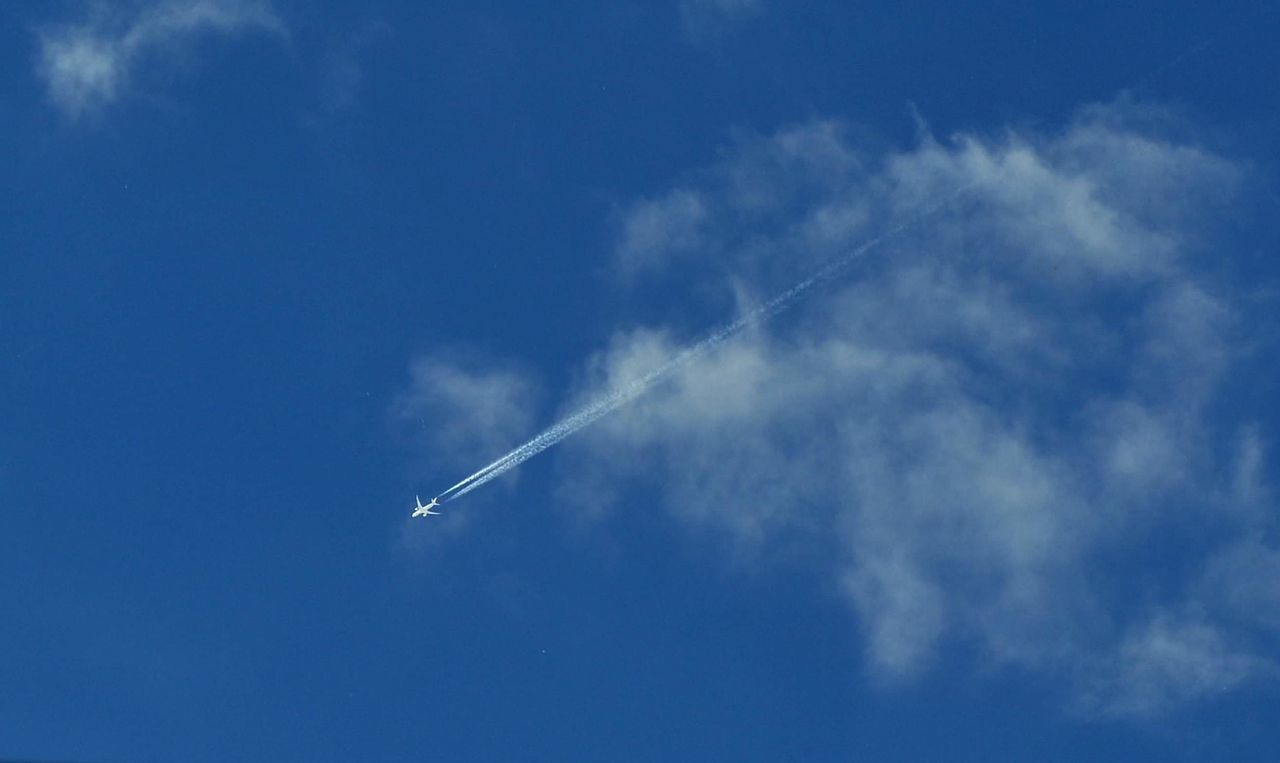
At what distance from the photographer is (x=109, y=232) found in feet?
640

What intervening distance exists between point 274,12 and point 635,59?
4288 cm

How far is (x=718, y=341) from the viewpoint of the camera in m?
189

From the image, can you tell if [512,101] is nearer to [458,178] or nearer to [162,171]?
[458,178]

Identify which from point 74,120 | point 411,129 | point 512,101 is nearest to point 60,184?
point 74,120

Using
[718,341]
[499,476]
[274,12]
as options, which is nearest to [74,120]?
[274,12]

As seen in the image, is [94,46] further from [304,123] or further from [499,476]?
[499,476]

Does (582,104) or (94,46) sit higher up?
(94,46)

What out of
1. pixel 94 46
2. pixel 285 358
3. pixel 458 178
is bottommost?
pixel 285 358

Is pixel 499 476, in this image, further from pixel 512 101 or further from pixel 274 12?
pixel 274 12

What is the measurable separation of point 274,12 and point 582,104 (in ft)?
124

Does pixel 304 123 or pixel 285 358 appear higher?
pixel 304 123

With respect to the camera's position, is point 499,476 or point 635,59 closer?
point 499,476

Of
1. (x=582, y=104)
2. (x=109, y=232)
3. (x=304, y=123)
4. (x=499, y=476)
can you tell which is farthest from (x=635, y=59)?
(x=109, y=232)

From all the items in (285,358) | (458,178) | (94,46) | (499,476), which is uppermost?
(94,46)
